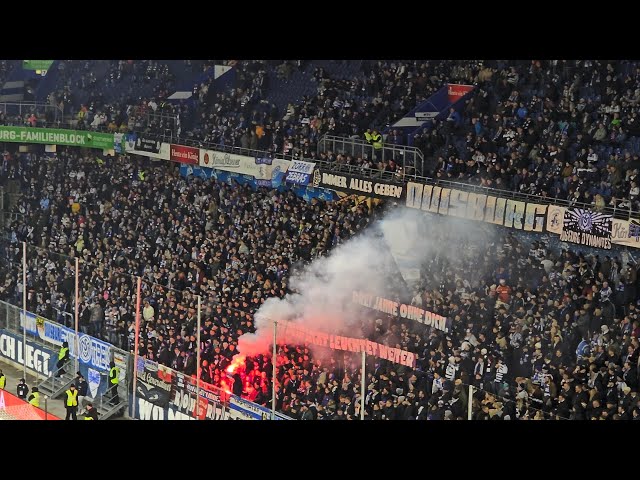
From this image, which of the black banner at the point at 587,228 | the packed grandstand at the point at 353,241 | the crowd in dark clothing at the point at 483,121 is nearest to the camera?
the packed grandstand at the point at 353,241

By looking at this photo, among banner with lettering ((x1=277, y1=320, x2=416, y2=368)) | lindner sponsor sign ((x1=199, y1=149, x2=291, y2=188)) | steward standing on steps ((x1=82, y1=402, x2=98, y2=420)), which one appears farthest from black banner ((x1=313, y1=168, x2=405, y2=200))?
steward standing on steps ((x1=82, y1=402, x2=98, y2=420))

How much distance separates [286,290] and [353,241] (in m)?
1.83

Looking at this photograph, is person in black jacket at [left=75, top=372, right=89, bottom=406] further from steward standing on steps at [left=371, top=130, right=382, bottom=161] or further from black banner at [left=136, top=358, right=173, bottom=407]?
steward standing on steps at [left=371, top=130, right=382, bottom=161]

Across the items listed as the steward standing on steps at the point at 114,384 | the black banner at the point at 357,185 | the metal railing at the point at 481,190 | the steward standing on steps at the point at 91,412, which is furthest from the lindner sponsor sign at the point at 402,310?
the steward standing on steps at the point at 91,412

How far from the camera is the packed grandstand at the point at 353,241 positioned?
16672 mm

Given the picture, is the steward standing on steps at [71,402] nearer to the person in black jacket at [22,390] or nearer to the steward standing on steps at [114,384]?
the steward standing on steps at [114,384]

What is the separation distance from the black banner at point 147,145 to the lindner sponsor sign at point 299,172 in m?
5.78

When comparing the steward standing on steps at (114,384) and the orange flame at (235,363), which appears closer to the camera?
the orange flame at (235,363)

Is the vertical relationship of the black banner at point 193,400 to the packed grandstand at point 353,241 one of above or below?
below

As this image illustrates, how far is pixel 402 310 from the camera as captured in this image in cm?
1981

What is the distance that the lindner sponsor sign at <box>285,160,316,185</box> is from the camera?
24250 mm

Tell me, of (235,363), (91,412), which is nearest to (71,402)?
(91,412)

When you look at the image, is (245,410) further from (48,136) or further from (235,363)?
(48,136)

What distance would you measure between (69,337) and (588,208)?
1072 cm
